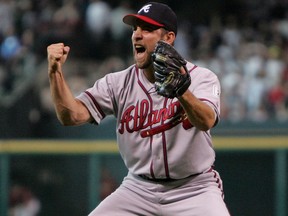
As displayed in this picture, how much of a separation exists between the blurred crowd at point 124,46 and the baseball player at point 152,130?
16.4 feet

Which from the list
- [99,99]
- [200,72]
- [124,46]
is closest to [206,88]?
[200,72]

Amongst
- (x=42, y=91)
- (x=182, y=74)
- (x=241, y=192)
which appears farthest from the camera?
(x=42, y=91)

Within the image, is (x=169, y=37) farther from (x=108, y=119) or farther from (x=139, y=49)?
(x=108, y=119)

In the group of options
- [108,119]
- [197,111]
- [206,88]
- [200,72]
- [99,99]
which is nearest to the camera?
[197,111]

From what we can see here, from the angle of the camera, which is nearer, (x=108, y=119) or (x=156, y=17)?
(x=156, y=17)

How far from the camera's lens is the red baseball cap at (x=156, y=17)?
16.6 feet

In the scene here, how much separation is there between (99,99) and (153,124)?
0.37 metres

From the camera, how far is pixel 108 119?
1030 cm

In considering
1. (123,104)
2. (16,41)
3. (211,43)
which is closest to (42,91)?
(16,41)

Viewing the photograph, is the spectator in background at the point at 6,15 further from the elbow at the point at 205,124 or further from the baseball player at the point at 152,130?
the elbow at the point at 205,124

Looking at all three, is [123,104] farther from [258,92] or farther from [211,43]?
[211,43]

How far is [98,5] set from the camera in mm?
13125

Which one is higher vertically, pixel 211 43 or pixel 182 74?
pixel 182 74

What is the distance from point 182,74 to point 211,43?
313 inches
